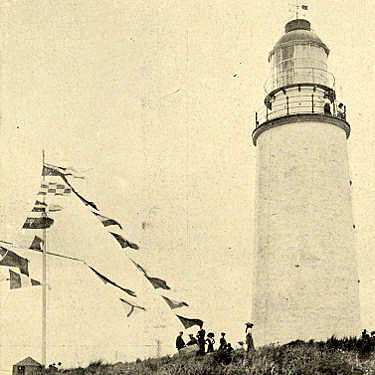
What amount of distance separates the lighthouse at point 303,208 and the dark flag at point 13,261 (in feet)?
27.1

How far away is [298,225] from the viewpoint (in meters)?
22.0

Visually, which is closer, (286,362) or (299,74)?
(286,362)

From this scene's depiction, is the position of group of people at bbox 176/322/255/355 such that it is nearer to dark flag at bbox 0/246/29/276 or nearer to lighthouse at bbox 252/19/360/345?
lighthouse at bbox 252/19/360/345

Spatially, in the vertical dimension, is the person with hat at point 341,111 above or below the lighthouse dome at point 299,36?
below

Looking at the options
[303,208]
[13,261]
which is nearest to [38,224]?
[13,261]

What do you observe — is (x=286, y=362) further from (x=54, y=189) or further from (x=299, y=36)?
(x=299, y=36)

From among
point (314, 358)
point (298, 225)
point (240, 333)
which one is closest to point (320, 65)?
point (298, 225)

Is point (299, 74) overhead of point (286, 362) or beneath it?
overhead

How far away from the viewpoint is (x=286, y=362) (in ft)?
A: 52.5

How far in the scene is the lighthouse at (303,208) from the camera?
21500 mm

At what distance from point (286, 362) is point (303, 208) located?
7025 millimetres

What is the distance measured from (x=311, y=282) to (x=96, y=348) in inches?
335

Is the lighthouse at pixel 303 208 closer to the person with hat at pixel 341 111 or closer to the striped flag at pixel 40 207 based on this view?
the person with hat at pixel 341 111

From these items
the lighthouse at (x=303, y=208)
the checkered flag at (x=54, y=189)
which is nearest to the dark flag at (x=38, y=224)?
the checkered flag at (x=54, y=189)
